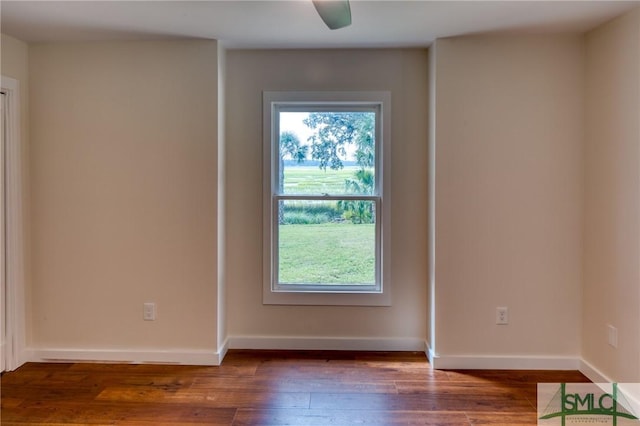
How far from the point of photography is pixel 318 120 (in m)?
3.08

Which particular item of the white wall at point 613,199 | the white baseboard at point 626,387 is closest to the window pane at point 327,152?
the white wall at point 613,199

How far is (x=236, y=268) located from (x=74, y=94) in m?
1.66

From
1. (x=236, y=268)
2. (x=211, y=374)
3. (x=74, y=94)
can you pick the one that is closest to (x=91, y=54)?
(x=74, y=94)

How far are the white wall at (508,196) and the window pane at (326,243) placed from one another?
577mm

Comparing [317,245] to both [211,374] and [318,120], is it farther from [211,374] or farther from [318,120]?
[211,374]

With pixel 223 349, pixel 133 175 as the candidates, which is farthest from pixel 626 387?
pixel 133 175

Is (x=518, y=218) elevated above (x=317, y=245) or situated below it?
above

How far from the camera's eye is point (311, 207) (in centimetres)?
312

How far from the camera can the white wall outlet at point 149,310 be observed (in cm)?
285

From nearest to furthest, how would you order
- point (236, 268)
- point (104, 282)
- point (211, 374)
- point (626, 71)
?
point (626, 71) → point (211, 374) → point (104, 282) → point (236, 268)

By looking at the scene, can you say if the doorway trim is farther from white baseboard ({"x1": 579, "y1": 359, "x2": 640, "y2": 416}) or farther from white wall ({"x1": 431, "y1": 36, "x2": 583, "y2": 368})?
white baseboard ({"x1": 579, "y1": 359, "x2": 640, "y2": 416})

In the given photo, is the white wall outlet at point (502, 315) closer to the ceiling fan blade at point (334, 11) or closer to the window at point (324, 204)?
the window at point (324, 204)

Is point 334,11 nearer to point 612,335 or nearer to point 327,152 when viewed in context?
point 327,152

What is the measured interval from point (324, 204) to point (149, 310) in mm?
1465
